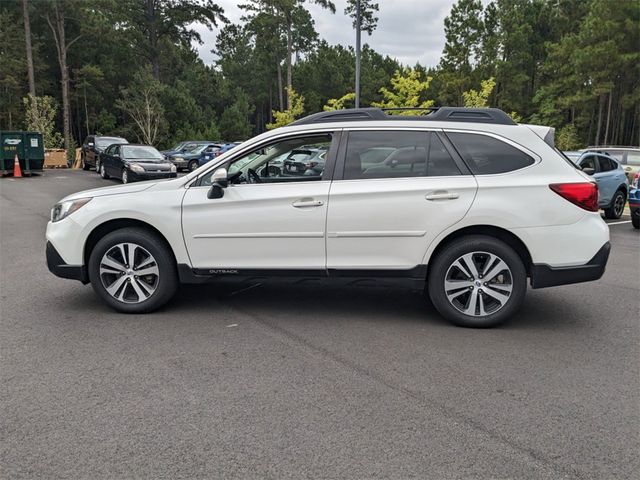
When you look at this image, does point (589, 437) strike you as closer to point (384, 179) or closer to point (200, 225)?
point (384, 179)

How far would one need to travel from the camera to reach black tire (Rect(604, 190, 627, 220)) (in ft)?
44.2

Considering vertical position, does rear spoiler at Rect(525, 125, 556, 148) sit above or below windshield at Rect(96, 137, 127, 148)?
below

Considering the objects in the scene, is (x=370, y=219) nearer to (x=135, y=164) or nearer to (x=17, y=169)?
(x=135, y=164)

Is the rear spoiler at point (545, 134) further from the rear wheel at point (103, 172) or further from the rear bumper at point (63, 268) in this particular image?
the rear wheel at point (103, 172)

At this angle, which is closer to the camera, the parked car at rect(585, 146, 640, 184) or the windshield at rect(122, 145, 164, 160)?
the parked car at rect(585, 146, 640, 184)

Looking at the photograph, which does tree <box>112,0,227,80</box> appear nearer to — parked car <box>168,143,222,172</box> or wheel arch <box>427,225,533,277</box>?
parked car <box>168,143,222,172</box>

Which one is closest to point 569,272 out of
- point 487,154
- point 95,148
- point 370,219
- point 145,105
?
point 487,154

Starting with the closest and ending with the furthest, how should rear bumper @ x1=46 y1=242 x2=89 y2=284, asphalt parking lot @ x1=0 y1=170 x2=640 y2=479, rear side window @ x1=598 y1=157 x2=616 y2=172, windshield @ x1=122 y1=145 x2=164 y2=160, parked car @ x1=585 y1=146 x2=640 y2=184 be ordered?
asphalt parking lot @ x1=0 y1=170 x2=640 y2=479 → rear bumper @ x1=46 y1=242 x2=89 y2=284 → rear side window @ x1=598 y1=157 x2=616 y2=172 → parked car @ x1=585 y1=146 x2=640 y2=184 → windshield @ x1=122 y1=145 x2=164 y2=160

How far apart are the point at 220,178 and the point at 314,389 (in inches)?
86.0

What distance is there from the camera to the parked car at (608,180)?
512 inches

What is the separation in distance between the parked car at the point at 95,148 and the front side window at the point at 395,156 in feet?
76.9

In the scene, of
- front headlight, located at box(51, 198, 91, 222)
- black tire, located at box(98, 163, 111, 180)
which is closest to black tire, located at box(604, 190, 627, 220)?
front headlight, located at box(51, 198, 91, 222)

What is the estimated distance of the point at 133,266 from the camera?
207 inches

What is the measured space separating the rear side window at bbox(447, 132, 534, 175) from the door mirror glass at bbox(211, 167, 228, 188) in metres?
2.04
